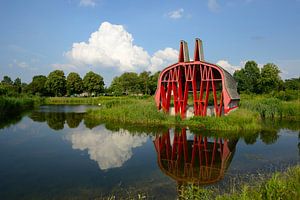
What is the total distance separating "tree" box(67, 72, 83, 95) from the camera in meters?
72.6

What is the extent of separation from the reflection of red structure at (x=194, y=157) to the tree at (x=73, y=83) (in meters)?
60.2

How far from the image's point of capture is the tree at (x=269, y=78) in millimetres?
56062

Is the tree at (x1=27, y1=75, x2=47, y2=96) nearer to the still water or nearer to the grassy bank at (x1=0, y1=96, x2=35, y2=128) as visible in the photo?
the grassy bank at (x1=0, y1=96, x2=35, y2=128)

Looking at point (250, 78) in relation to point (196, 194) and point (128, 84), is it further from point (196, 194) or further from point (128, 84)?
point (196, 194)

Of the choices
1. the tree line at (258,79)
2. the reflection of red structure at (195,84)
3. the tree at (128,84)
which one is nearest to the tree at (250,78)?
the tree line at (258,79)

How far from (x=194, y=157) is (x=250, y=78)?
171 feet

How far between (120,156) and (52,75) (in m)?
63.4

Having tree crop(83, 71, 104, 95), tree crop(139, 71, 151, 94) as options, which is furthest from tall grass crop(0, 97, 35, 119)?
tree crop(139, 71, 151, 94)

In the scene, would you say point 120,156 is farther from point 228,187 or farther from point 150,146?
point 228,187

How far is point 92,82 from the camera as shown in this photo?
240ft

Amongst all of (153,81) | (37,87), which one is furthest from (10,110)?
(153,81)

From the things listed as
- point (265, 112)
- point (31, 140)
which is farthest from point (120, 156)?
point (265, 112)

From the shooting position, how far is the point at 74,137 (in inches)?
691

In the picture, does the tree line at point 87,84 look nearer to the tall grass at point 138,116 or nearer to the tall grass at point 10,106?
the tall grass at point 10,106
